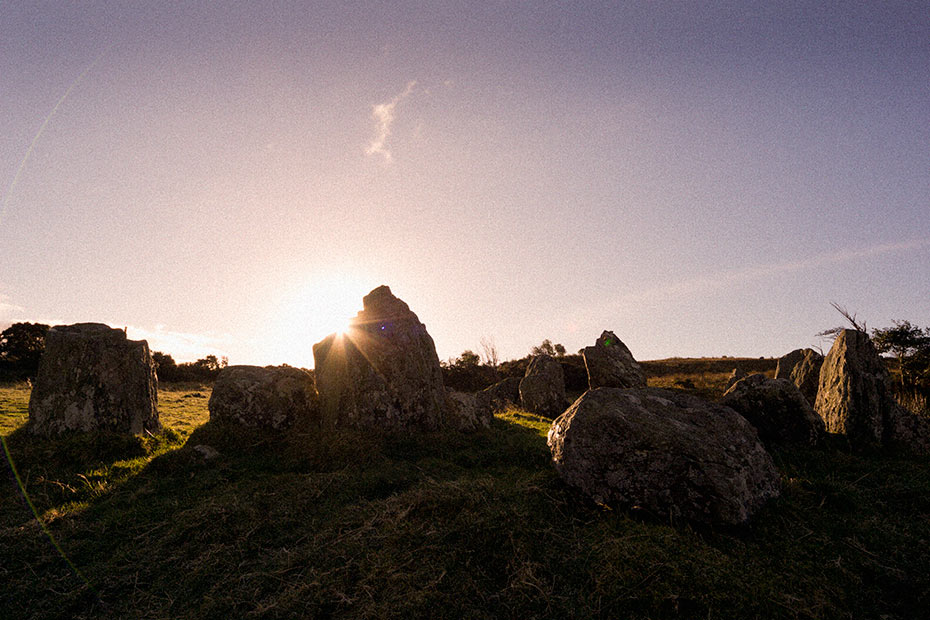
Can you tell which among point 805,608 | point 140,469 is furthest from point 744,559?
point 140,469

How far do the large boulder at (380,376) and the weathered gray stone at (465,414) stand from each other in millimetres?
239

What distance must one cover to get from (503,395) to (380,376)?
48.0 feet

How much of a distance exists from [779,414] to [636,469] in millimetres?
5893

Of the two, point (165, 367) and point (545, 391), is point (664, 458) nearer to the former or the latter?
point (545, 391)

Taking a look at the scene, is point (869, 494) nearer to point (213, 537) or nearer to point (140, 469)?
point (213, 537)

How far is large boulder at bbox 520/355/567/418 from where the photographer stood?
19.6 m

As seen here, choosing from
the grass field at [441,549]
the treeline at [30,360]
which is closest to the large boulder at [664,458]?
the grass field at [441,549]

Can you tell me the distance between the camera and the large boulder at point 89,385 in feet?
35.6

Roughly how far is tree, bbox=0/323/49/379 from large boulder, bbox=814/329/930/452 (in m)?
37.3

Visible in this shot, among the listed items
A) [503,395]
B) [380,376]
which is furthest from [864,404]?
[503,395]

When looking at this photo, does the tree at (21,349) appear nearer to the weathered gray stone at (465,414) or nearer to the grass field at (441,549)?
the grass field at (441,549)

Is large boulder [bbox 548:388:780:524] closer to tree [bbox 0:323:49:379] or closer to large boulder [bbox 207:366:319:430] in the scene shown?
large boulder [bbox 207:366:319:430]

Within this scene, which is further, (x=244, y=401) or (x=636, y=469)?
(x=244, y=401)

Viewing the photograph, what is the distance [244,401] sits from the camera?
11047mm
